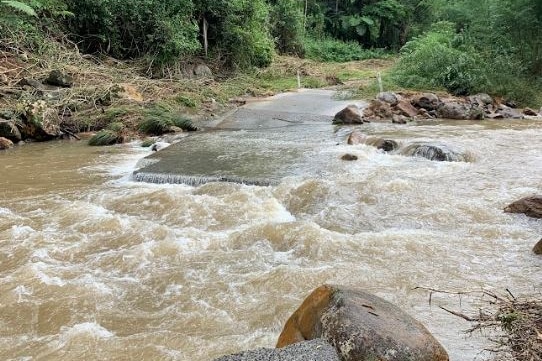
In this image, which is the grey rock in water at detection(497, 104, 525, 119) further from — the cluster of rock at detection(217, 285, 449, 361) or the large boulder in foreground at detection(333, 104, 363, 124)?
the cluster of rock at detection(217, 285, 449, 361)

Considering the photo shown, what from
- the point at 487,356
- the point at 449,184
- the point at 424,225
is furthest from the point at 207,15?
the point at 487,356

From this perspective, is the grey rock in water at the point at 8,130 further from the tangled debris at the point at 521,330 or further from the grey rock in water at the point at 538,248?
the tangled debris at the point at 521,330

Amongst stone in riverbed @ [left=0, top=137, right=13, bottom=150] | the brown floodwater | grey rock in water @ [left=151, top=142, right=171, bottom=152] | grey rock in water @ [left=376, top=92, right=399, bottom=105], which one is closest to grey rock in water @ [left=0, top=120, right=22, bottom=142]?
stone in riverbed @ [left=0, top=137, right=13, bottom=150]

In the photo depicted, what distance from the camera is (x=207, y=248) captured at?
19.1 feet

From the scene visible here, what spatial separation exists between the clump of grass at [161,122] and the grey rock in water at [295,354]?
1041cm

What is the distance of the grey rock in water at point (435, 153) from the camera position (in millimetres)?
9398

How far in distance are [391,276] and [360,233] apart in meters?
1.21

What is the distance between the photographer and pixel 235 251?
18.8 ft

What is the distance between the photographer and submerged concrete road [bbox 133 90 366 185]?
852cm

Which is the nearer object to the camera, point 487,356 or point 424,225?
point 487,356

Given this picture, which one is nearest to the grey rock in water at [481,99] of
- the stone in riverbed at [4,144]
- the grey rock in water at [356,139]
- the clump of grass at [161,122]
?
the grey rock in water at [356,139]

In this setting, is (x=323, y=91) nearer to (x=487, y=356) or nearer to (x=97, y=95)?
(x=97, y=95)

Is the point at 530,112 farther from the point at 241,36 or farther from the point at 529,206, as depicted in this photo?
the point at 241,36

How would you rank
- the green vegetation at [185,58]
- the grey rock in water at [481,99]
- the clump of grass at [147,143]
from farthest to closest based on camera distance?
the grey rock in water at [481,99]
the green vegetation at [185,58]
the clump of grass at [147,143]
